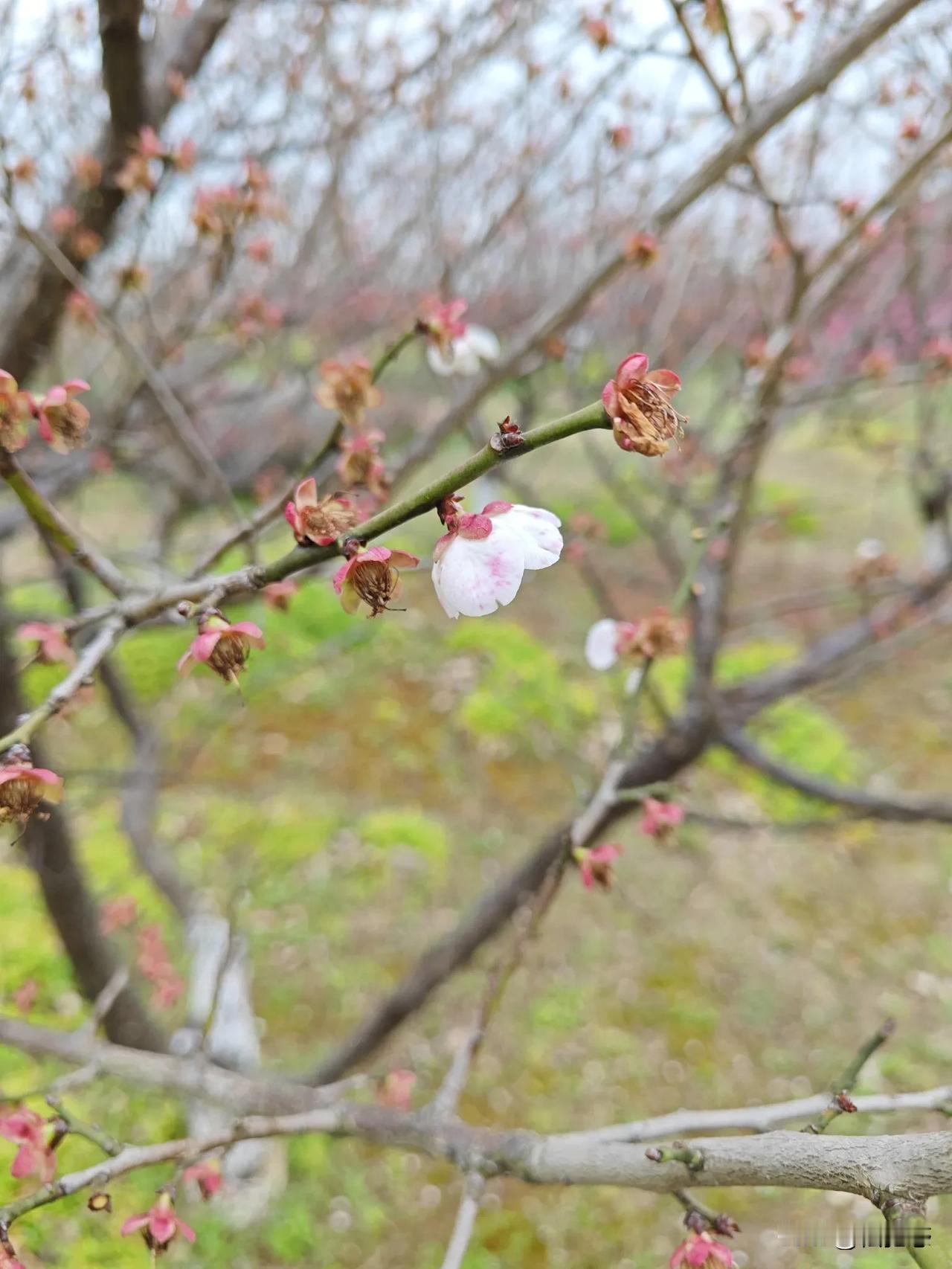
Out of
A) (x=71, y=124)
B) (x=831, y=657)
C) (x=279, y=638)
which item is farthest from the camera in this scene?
(x=279, y=638)

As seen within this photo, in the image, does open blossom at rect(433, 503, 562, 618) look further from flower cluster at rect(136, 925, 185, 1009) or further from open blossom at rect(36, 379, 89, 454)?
flower cluster at rect(136, 925, 185, 1009)

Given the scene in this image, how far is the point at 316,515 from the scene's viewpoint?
67 centimetres

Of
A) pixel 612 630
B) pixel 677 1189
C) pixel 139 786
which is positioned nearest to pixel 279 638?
pixel 139 786

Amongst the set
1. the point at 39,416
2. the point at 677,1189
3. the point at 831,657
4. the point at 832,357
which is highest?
the point at 832,357

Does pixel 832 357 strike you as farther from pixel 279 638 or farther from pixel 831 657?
pixel 279 638

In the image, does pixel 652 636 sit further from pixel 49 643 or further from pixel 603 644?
pixel 49 643

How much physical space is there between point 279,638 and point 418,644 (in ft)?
4.04

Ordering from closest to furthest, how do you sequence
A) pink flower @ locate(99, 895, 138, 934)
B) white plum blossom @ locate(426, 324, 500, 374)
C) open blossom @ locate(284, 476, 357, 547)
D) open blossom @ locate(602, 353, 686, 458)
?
open blossom @ locate(602, 353, 686, 458), open blossom @ locate(284, 476, 357, 547), white plum blossom @ locate(426, 324, 500, 374), pink flower @ locate(99, 895, 138, 934)

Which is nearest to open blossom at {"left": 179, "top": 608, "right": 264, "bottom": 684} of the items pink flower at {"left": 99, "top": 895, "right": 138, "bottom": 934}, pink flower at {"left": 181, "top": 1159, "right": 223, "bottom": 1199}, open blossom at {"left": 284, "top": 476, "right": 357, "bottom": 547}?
open blossom at {"left": 284, "top": 476, "right": 357, "bottom": 547}

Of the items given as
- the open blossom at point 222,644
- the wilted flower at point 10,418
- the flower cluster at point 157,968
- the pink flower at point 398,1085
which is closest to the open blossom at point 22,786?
the open blossom at point 222,644

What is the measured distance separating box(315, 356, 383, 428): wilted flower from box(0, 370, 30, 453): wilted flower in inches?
14.7

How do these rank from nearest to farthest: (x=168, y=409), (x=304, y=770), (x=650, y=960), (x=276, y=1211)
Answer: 1. (x=168, y=409)
2. (x=276, y=1211)
3. (x=650, y=960)
4. (x=304, y=770)

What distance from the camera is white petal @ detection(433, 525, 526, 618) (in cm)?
64

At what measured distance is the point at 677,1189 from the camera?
0.78m
